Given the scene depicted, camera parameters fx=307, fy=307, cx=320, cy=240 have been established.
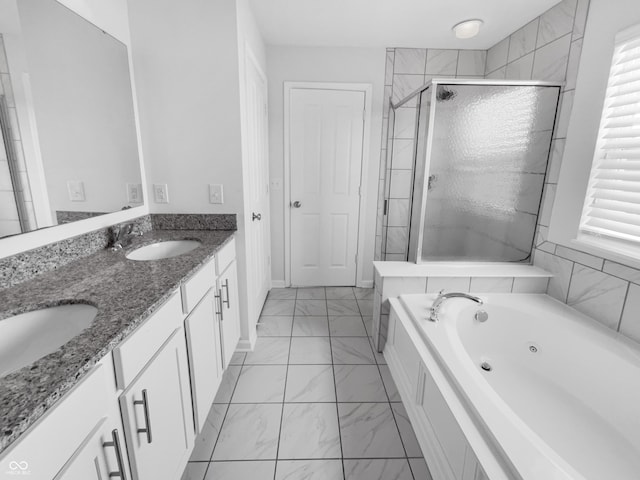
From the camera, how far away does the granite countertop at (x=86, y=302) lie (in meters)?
0.52

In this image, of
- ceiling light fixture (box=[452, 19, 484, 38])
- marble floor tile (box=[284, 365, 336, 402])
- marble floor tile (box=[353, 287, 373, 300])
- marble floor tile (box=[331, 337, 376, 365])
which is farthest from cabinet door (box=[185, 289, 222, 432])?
ceiling light fixture (box=[452, 19, 484, 38])

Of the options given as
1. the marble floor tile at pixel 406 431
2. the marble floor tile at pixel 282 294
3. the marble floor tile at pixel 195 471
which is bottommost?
the marble floor tile at pixel 195 471

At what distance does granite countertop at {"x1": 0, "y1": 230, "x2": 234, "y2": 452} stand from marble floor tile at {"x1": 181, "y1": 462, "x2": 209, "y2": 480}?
83cm

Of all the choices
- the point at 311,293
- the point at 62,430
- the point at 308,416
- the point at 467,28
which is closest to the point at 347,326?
the point at 311,293

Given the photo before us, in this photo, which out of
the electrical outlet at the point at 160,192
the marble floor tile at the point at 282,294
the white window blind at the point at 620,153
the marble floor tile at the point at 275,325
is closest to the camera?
the white window blind at the point at 620,153

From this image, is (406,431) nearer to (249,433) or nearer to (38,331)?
(249,433)

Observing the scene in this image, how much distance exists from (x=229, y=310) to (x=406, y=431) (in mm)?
1096

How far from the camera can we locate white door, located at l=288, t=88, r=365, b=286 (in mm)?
2752

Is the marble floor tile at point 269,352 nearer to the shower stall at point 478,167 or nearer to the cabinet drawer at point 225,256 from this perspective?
the cabinet drawer at point 225,256

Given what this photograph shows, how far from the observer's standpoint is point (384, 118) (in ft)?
9.18

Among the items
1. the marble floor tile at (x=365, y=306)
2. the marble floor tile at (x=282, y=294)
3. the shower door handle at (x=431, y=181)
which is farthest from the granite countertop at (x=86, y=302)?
the marble floor tile at (x=365, y=306)

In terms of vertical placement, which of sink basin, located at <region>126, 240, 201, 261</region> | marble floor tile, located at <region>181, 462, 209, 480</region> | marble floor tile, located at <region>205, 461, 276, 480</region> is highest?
sink basin, located at <region>126, 240, 201, 261</region>

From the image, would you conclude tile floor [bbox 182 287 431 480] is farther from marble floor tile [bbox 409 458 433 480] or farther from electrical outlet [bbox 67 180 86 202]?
electrical outlet [bbox 67 180 86 202]

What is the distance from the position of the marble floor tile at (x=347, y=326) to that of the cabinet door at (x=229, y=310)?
2.54 feet
